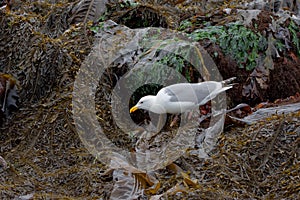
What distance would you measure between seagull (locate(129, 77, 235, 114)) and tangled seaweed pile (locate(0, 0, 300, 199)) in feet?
1.17

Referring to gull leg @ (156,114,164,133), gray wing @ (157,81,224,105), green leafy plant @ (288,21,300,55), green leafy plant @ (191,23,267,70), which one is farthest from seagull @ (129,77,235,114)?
green leafy plant @ (288,21,300,55)

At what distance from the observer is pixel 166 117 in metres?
4.86

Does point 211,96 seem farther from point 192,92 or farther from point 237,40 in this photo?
point 237,40

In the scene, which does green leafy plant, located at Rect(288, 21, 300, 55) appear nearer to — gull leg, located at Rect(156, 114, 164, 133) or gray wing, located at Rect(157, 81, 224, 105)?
gray wing, located at Rect(157, 81, 224, 105)

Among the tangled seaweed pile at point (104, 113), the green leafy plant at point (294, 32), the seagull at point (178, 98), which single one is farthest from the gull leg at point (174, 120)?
the green leafy plant at point (294, 32)

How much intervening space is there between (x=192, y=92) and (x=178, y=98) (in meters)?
0.13

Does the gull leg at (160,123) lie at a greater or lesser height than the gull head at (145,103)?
lesser

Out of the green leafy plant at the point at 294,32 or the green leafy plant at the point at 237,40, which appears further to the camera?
the green leafy plant at the point at 294,32

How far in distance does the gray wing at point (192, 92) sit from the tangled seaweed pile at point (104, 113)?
483 mm

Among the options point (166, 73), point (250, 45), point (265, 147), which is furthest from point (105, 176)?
point (250, 45)

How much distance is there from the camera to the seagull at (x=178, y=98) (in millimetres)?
4664

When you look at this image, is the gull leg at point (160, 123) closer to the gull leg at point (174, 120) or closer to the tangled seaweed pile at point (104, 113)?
the gull leg at point (174, 120)

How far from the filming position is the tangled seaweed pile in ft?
11.9

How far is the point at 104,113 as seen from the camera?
4.71 metres
